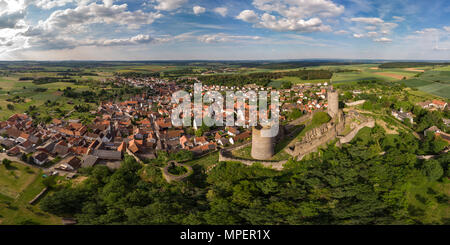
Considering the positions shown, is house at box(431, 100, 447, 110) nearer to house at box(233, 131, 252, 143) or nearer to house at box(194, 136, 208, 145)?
house at box(233, 131, 252, 143)

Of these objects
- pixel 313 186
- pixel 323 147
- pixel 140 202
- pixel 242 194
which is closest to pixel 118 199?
pixel 140 202

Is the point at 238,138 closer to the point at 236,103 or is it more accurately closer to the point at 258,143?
the point at 258,143

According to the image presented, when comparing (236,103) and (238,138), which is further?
(236,103)

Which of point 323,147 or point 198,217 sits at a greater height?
point 323,147

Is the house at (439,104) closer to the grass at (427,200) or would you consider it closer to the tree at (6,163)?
the grass at (427,200)

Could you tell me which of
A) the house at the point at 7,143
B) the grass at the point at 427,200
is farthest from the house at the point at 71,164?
the grass at the point at 427,200

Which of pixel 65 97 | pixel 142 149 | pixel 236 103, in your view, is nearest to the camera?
pixel 142 149
